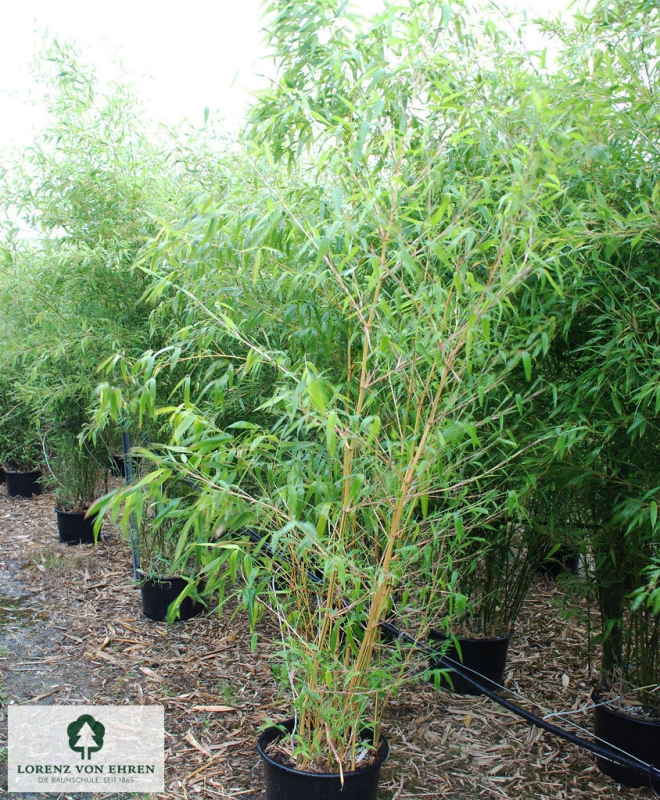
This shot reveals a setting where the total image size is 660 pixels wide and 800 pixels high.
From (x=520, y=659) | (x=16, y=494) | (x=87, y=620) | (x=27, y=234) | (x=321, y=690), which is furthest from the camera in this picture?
(x=16, y=494)

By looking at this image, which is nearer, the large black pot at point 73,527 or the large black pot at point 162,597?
the large black pot at point 162,597

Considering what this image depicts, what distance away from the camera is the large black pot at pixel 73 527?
15.3ft

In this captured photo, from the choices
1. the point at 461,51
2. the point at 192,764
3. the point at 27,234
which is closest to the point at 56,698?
the point at 192,764

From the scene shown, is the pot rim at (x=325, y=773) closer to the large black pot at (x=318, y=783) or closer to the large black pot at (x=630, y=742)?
the large black pot at (x=318, y=783)

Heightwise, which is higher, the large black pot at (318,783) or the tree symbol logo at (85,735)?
the large black pot at (318,783)

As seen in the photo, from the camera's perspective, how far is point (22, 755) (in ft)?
7.50

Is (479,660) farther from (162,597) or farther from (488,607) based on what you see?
(162,597)

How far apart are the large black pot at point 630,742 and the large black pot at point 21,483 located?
5.00m

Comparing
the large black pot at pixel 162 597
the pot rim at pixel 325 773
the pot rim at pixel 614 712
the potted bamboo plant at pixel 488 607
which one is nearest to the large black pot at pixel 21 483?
the large black pot at pixel 162 597

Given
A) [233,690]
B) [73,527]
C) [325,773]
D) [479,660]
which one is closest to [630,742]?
[479,660]

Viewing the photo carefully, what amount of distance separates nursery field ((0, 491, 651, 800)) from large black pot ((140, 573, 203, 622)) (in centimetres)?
6

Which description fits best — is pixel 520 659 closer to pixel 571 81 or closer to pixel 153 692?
pixel 153 692

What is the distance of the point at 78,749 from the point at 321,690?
3.45 ft

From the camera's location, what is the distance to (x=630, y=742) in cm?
229
